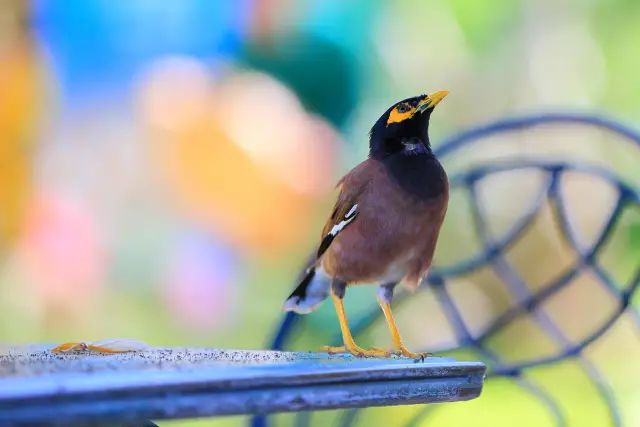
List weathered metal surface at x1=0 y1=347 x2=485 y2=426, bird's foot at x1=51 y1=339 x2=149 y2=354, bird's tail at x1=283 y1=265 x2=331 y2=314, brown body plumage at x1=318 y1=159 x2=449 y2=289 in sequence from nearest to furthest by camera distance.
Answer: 1. weathered metal surface at x1=0 y1=347 x2=485 y2=426
2. bird's foot at x1=51 y1=339 x2=149 y2=354
3. brown body plumage at x1=318 y1=159 x2=449 y2=289
4. bird's tail at x1=283 y1=265 x2=331 y2=314

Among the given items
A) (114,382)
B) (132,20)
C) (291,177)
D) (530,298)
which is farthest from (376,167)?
(132,20)

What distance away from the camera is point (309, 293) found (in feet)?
4.50

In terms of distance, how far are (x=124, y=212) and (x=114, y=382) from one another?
2.10 meters

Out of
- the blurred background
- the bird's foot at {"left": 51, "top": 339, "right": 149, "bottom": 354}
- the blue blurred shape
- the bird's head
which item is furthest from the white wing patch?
the blue blurred shape

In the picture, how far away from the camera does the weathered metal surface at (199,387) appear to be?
634 mm

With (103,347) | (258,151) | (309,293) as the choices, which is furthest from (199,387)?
(258,151)

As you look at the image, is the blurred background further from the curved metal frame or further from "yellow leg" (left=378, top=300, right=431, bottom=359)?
"yellow leg" (left=378, top=300, right=431, bottom=359)

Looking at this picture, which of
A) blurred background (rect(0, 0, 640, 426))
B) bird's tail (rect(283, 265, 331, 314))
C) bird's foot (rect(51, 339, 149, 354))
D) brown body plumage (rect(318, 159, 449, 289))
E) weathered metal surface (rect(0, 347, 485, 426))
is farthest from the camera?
blurred background (rect(0, 0, 640, 426))

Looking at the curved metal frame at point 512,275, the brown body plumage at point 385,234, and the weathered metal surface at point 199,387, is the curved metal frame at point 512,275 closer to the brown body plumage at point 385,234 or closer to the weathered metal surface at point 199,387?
the brown body plumage at point 385,234

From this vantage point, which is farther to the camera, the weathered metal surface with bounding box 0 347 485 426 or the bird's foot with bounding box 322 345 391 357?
the bird's foot with bounding box 322 345 391 357

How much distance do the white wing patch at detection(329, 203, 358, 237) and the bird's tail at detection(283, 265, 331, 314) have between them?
0.29 ft


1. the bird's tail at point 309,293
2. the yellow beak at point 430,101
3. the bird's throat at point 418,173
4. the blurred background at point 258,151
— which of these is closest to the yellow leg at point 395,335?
the bird's tail at point 309,293

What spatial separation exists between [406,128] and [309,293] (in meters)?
0.33

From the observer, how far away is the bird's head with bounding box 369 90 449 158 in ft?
4.23
